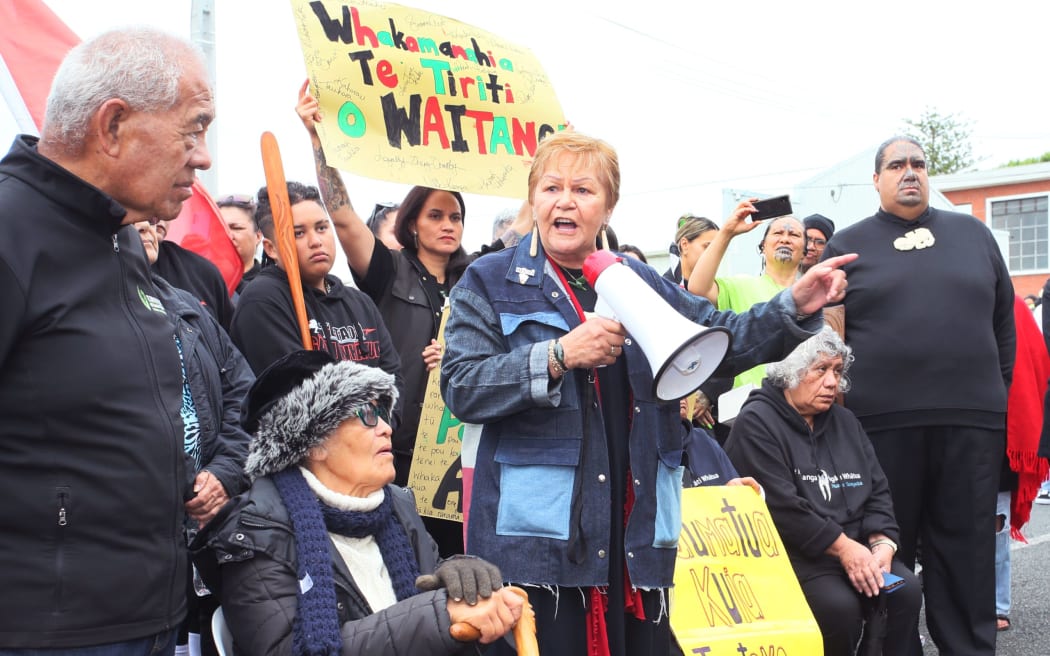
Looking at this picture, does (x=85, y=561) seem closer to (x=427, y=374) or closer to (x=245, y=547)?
(x=245, y=547)

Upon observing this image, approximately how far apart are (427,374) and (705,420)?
6.88ft

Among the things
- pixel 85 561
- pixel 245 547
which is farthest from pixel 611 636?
pixel 85 561

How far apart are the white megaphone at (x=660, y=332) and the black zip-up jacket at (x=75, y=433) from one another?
108 centimetres

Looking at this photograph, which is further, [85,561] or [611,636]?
[611,636]

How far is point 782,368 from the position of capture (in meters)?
5.25

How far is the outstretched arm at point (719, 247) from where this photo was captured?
4453mm

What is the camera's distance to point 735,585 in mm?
4531

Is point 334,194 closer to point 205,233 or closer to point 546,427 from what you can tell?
point 205,233

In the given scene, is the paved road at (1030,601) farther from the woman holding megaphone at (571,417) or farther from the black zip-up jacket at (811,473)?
the woman holding megaphone at (571,417)

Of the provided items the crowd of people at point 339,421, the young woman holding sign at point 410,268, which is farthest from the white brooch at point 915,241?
the young woman holding sign at point 410,268

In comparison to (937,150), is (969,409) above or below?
below

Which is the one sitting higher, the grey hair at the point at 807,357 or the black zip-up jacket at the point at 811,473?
the grey hair at the point at 807,357

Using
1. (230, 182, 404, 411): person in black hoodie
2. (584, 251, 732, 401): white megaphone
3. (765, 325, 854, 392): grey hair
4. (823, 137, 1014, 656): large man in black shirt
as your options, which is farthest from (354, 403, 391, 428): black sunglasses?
(823, 137, 1014, 656): large man in black shirt

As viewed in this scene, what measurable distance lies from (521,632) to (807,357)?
10.2 ft
